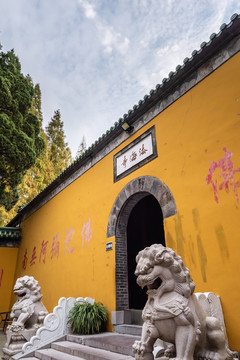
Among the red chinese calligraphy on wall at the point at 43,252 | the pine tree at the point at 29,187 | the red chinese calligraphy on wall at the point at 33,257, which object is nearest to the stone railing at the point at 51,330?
the red chinese calligraphy on wall at the point at 43,252

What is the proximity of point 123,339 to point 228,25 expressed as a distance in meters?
5.16

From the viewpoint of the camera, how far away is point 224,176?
3633 mm

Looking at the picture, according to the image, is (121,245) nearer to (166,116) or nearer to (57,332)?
(57,332)

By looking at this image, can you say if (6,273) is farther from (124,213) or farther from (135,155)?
(135,155)

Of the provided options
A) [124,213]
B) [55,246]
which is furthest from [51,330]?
[55,246]

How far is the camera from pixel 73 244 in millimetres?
7043

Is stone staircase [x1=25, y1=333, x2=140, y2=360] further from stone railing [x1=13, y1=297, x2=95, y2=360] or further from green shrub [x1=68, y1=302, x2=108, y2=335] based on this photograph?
green shrub [x1=68, y1=302, x2=108, y2=335]

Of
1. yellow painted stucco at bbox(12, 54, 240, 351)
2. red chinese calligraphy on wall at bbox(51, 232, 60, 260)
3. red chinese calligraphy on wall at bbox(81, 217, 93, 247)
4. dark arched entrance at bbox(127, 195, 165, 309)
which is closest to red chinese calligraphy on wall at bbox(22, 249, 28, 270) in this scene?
red chinese calligraphy on wall at bbox(51, 232, 60, 260)

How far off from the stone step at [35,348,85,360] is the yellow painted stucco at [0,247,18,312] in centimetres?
685

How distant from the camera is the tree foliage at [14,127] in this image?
7.57 meters

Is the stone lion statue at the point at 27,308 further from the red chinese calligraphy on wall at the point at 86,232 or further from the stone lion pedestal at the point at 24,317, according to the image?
the red chinese calligraphy on wall at the point at 86,232

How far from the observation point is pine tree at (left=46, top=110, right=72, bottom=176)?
17355 millimetres

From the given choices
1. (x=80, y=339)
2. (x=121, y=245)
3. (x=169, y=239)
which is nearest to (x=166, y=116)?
(x=169, y=239)

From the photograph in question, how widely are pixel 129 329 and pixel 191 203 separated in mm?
2533
